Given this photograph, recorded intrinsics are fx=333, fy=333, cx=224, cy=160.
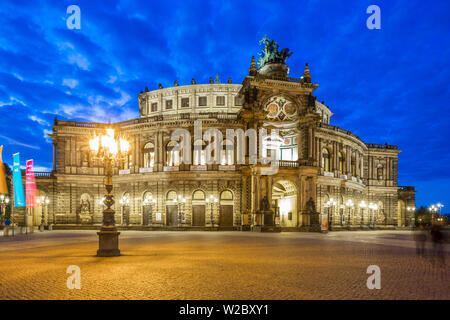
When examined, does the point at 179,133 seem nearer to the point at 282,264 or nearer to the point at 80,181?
the point at 80,181

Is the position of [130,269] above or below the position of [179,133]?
below

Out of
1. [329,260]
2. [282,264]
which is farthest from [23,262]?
[329,260]

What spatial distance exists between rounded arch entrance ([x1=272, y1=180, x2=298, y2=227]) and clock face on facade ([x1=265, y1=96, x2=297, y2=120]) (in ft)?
28.0

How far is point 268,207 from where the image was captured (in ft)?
131

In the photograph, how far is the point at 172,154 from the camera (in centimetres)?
4797

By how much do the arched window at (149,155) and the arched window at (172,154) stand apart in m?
2.49

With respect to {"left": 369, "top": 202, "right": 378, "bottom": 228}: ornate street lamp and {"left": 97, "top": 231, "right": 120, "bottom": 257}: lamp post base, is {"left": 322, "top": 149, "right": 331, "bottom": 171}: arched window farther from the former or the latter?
{"left": 97, "top": 231, "right": 120, "bottom": 257}: lamp post base

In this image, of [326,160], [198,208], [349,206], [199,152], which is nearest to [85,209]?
[198,208]

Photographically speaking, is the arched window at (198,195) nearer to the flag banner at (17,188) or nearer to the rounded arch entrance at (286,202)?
the rounded arch entrance at (286,202)

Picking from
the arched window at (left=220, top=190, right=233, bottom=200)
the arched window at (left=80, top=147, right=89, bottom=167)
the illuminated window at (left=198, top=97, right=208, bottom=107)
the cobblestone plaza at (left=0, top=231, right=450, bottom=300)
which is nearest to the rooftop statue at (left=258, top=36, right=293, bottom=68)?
the illuminated window at (left=198, top=97, right=208, bottom=107)

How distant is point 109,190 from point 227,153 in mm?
30695

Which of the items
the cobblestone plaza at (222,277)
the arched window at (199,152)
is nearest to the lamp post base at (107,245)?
the cobblestone plaza at (222,277)

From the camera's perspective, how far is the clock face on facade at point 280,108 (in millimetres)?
43438
